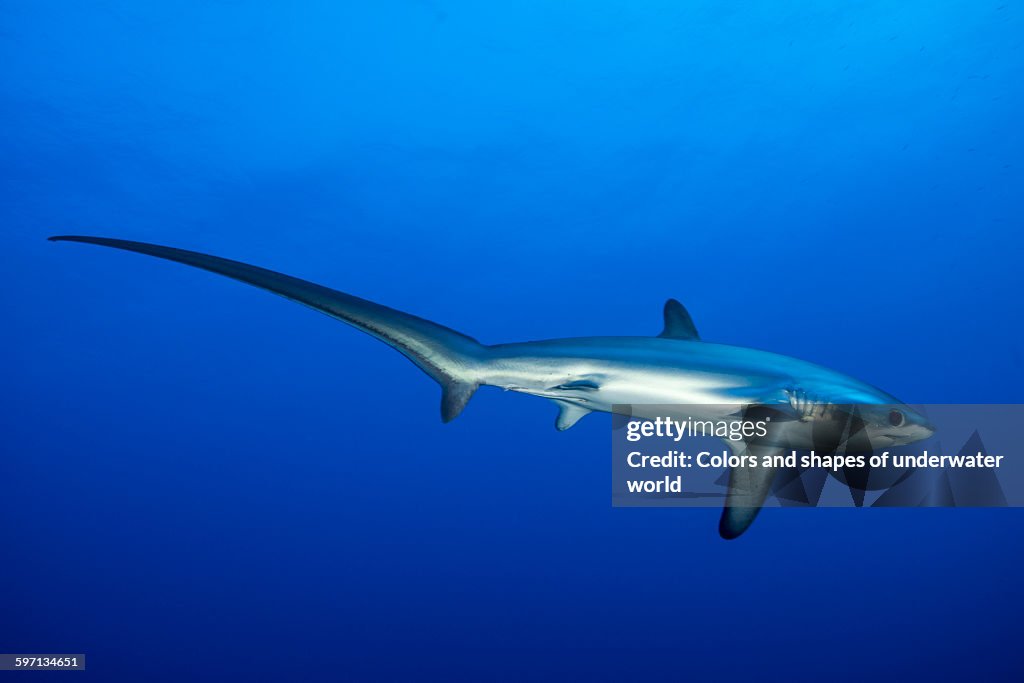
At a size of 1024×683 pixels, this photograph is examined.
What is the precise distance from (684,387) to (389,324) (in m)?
1.49

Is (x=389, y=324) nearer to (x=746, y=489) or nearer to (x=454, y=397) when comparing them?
(x=454, y=397)

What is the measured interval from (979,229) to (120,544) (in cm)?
4217

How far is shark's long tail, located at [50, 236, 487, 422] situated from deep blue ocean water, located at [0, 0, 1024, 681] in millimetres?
12801

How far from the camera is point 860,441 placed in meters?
3.14

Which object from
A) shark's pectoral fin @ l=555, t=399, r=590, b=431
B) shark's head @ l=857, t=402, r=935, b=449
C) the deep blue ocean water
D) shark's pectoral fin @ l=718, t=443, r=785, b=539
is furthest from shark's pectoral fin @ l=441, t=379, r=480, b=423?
the deep blue ocean water

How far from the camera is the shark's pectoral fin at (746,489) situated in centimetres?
306

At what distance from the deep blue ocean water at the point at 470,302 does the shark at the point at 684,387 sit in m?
12.8

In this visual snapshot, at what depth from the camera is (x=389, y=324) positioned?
271cm

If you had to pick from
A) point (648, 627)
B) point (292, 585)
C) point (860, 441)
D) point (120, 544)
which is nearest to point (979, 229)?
point (648, 627)

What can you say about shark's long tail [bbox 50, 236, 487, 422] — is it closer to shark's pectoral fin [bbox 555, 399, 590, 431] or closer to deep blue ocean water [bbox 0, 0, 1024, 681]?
shark's pectoral fin [bbox 555, 399, 590, 431]

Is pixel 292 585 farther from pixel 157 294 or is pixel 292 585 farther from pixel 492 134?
pixel 492 134

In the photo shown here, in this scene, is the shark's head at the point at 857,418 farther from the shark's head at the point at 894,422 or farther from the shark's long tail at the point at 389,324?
the shark's long tail at the point at 389,324

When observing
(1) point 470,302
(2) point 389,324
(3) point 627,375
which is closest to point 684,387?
(3) point 627,375

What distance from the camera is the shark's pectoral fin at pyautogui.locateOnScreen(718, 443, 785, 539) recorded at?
3057 millimetres
